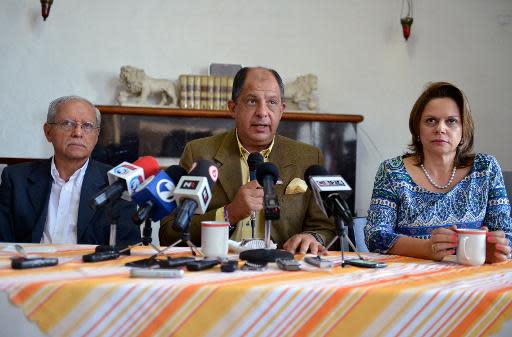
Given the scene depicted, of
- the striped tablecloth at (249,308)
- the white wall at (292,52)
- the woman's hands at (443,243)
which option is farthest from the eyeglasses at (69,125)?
the white wall at (292,52)

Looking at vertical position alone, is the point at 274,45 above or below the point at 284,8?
below

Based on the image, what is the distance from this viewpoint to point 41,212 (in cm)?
217

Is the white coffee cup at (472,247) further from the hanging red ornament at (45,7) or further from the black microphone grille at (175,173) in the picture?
the hanging red ornament at (45,7)

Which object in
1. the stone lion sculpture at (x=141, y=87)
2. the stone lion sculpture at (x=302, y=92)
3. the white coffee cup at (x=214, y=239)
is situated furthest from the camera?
the stone lion sculpture at (x=302, y=92)

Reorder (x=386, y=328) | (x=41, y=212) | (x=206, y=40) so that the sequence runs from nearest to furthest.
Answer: (x=386, y=328) → (x=41, y=212) → (x=206, y=40)

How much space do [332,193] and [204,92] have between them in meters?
3.26

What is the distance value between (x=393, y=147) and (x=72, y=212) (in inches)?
138

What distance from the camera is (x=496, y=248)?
1566 millimetres

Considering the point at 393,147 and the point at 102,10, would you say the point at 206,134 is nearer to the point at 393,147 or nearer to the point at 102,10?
the point at 102,10

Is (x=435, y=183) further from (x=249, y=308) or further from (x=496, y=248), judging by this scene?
(x=249, y=308)

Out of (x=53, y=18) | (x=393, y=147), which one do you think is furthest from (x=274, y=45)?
(x=53, y=18)

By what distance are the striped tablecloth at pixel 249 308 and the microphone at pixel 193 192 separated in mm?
155

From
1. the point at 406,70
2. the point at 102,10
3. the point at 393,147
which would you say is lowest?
the point at 393,147

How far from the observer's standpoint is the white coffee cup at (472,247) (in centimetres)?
154
